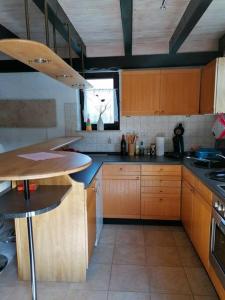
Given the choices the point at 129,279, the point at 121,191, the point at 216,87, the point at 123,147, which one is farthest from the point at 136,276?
the point at 216,87

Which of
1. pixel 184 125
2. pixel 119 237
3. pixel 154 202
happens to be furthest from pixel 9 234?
pixel 184 125

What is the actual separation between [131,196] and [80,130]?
125 centimetres

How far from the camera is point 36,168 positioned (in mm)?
1431

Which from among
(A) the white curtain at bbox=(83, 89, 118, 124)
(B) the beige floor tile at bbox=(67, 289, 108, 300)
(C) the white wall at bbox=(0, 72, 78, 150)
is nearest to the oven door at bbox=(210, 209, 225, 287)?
(B) the beige floor tile at bbox=(67, 289, 108, 300)

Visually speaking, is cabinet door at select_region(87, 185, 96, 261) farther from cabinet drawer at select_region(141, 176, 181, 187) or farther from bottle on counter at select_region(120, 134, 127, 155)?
bottle on counter at select_region(120, 134, 127, 155)

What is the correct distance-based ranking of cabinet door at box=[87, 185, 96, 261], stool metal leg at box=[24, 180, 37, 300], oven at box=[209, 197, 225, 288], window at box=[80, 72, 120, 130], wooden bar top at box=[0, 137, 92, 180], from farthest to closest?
window at box=[80, 72, 120, 130] → cabinet door at box=[87, 185, 96, 261] → oven at box=[209, 197, 225, 288] → stool metal leg at box=[24, 180, 37, 300] → wooden bar top at box=[0, 137, 92, 180]

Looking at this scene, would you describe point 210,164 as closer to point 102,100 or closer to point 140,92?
point 140,92

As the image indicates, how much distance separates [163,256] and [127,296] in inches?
26.1

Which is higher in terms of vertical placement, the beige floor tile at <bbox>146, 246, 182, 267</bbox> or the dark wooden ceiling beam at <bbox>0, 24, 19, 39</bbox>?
the dark wooden ceiling beam at <bbox>0, 24, 19, 39</bbox>

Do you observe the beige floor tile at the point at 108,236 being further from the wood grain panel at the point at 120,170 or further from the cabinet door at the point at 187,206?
the cabinet door at the point at 187,206

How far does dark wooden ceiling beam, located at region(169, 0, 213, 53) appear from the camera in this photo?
171cm

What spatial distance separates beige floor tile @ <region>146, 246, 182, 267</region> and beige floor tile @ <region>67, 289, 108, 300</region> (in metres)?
0.59

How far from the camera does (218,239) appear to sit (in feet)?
5.73

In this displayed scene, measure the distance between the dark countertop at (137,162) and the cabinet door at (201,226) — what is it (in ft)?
0.63
